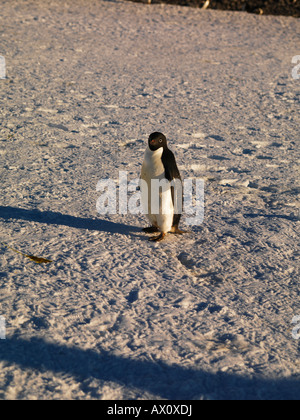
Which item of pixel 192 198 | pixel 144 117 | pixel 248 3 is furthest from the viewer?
pixel 248 3

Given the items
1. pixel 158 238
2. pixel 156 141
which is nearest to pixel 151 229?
A: pixel 158 238

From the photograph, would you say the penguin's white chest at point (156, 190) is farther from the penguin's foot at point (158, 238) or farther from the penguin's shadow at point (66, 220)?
the penguin's shadow at point (66, 220)

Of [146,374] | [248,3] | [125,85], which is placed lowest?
[146,374]

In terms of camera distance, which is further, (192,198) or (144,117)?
(144,117)

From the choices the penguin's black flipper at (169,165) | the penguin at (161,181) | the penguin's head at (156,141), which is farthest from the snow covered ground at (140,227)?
the penguin's head at (156,141)

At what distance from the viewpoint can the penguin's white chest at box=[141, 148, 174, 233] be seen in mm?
2744

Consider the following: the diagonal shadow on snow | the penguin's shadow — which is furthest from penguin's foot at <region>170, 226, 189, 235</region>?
the diagonal shadow on snow

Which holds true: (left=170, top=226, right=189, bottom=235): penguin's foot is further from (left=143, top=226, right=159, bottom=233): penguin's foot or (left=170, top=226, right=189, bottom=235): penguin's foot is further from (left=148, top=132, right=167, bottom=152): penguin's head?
(left=148, top=132, right=167, bottom=152): penguin's head

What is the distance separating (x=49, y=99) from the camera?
4.71 metres

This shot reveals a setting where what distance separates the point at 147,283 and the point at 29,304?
0.55m

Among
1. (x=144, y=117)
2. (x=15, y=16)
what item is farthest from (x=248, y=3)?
(x=144, y=117)

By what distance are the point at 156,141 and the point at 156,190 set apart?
0.25m

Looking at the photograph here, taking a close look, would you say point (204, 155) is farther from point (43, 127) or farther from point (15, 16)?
point (15, 16)

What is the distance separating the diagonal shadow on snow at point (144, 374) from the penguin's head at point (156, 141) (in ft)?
3.57
